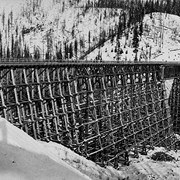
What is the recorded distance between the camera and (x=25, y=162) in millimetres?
8352

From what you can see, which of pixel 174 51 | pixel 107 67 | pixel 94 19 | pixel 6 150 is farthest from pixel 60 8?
pixel 6 150

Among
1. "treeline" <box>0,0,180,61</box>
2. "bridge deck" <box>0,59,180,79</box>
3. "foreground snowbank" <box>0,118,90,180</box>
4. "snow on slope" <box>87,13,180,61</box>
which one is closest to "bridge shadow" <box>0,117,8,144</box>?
"foreground snowbank" <box>0,118,90,180</box>

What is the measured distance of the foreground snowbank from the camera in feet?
25.6

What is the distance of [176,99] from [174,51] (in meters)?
55.0

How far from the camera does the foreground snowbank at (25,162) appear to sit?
25.6 feet

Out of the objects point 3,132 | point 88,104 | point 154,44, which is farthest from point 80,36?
point 3,132

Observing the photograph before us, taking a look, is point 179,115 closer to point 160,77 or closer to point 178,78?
point 178,78

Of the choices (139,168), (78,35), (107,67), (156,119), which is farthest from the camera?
(78,35)

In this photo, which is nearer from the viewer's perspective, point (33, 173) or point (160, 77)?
point (33, 173)

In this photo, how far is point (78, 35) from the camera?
468 ft

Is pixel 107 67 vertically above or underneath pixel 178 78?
above

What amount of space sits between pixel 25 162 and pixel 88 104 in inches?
612

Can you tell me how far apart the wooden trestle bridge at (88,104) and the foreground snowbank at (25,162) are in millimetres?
6931

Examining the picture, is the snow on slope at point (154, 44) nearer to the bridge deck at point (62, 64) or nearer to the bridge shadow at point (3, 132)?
the bridge deck at point (62, 64)
